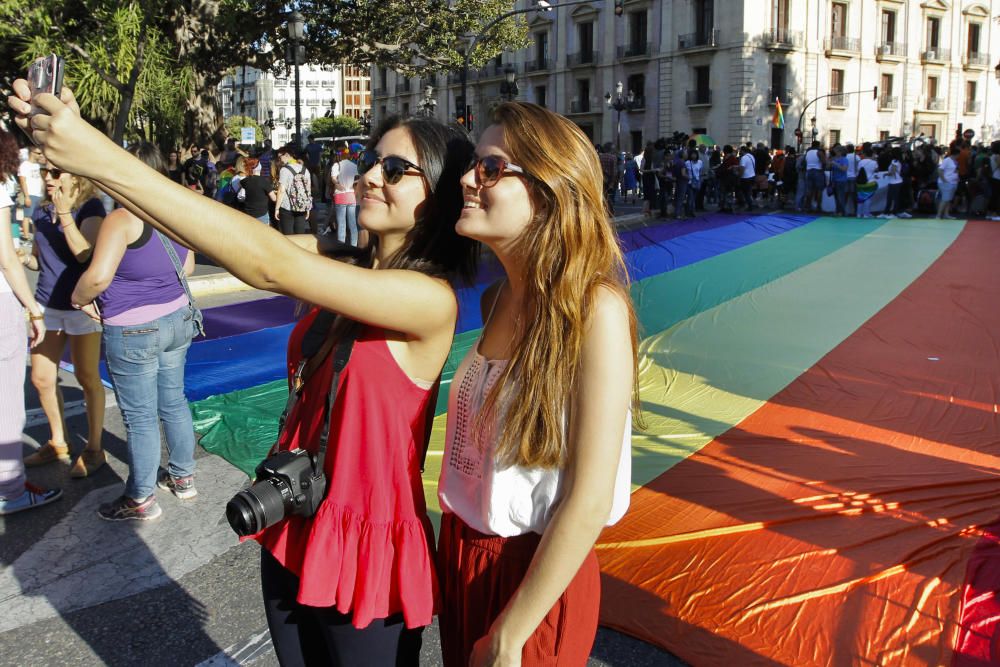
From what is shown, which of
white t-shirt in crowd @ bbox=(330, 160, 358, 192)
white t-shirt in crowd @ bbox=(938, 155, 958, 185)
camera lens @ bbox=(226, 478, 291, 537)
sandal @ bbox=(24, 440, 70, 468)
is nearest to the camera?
camera lens @ bbox=(226, 478, 291, 537)

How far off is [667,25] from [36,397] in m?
44.5

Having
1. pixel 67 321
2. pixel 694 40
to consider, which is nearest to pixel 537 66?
pixel 694 40

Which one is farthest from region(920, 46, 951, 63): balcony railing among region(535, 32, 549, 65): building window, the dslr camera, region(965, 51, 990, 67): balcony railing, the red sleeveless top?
the dslr camera

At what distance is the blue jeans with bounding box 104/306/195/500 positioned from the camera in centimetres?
398

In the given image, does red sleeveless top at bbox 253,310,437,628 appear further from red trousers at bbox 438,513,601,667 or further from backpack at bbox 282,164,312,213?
backpack at bbox 282,164,312,213

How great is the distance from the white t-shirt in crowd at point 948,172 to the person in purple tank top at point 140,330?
17.4 metres

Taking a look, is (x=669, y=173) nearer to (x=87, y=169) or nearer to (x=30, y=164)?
(x=30, y=164)

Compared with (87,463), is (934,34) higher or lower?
higher

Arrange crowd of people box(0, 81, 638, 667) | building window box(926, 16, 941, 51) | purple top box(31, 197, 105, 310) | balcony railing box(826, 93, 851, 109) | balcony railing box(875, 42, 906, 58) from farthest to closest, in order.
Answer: building window box(926, 16, 941, 51)
balcony railing box(875, 42, 906, 58)
balcony railing box(826, 93, 851, 109)
purple top box(31, 197, 105, 310)
crowd of people box(0, 81, 638, 667)

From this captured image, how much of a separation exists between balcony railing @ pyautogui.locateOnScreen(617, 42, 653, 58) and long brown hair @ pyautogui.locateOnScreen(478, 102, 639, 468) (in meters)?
48.0

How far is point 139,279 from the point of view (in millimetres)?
3945

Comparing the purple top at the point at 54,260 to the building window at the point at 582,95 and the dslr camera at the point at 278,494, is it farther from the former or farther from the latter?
the building window at the point at 582,95

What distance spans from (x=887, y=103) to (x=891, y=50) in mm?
3060

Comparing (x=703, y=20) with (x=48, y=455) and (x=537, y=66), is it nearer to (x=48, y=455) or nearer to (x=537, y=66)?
(x=537, y=66)
